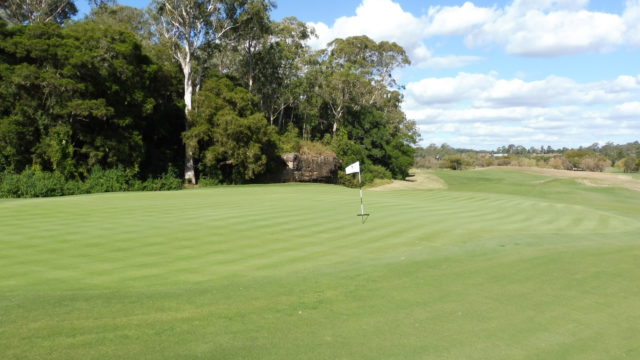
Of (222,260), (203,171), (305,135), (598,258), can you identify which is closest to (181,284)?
(222,260)

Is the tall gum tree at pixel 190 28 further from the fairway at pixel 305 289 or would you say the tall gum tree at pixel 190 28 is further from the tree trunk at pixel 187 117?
the fairway at pixel 305 289

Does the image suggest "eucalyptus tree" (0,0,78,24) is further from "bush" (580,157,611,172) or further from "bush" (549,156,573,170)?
"bush" (580,157,611,172)

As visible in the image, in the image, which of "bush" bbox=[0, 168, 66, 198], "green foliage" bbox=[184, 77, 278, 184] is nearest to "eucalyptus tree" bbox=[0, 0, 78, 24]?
"green foliage" bbox=[184, 77, 278, 184]

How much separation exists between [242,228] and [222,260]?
407 centimetres

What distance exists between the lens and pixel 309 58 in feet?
198

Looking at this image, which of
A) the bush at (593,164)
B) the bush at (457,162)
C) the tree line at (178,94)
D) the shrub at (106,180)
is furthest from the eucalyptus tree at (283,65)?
the bush at (593,164)

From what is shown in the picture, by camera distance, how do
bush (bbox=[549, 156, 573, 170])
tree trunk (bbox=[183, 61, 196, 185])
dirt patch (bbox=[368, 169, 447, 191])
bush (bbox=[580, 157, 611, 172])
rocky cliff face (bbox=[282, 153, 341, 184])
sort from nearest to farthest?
tree trunk (bbox=[183, 61, 196, 185]) → rocky cliff face (bbox=[282, 153, 341, 184]) → dirt patch (bbox=[368, 169, 447, 191]) → bush (bbox=[580, 157, 611, 172]) → bush (bbox=[549, 156, 573, 170])

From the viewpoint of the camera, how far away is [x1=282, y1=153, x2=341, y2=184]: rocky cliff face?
158 ft

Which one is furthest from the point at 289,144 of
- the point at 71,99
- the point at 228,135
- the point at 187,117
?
the point at 71,99

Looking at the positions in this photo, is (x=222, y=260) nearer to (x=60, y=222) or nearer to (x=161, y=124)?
(x=60, y=222)

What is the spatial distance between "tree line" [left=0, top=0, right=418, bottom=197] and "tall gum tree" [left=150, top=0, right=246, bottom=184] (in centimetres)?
12

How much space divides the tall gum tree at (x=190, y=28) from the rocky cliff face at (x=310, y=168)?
965 centimetres

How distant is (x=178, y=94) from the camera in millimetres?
45750

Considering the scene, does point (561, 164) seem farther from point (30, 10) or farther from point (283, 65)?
point (30, 10)
